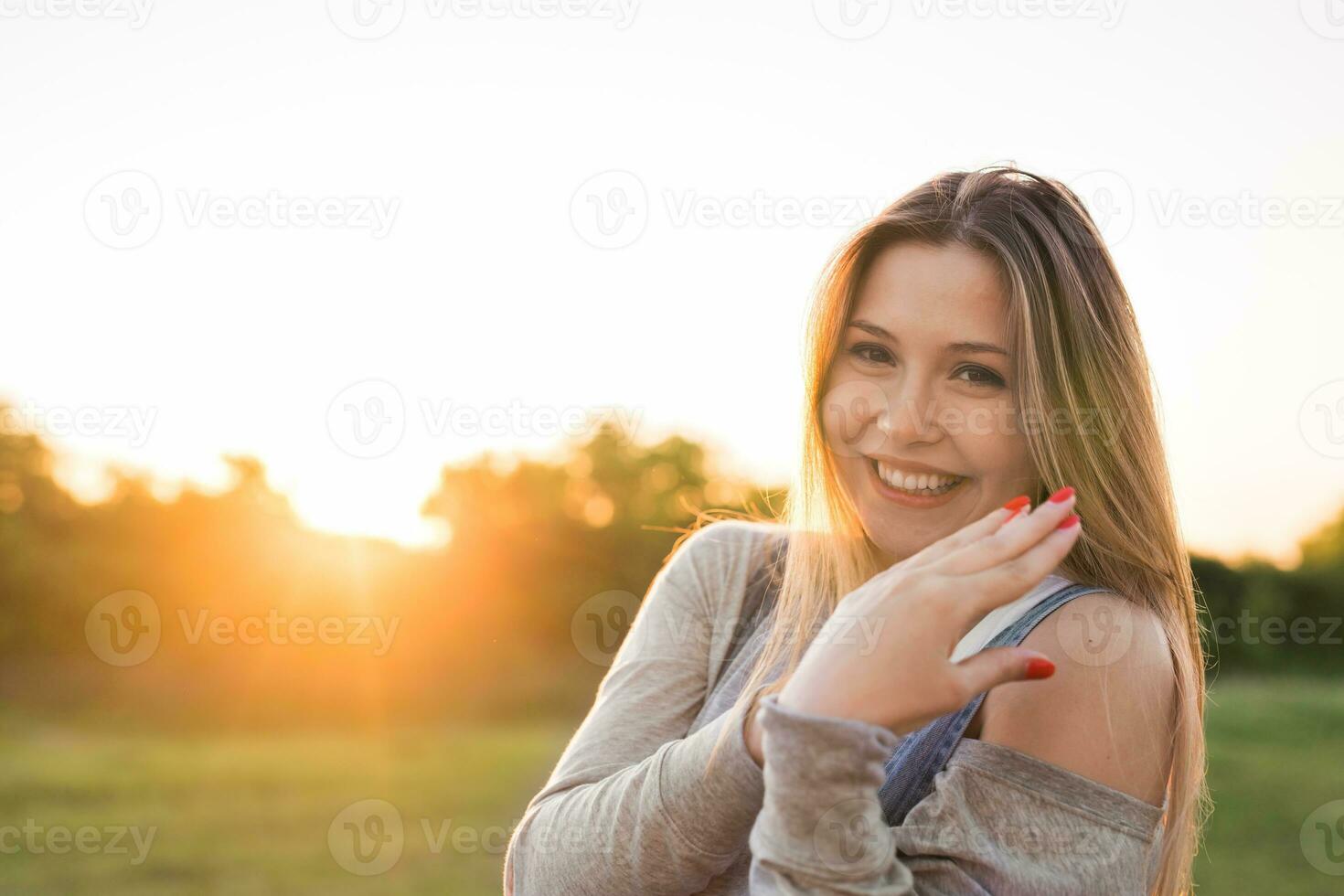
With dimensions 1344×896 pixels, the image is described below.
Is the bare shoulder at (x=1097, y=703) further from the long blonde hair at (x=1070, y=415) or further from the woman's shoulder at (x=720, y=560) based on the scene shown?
the woman's shoulder at (x=720, y=560)

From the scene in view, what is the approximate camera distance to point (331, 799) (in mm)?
8914

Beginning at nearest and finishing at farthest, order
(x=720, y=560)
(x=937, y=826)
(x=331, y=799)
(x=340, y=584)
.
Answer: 1. (x=937, y=826)
2. (x=720, y=560)
3. (x=331, y=799)
4. (x=340, y=584)

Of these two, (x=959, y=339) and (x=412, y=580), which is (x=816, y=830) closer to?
(x=959, y=339)

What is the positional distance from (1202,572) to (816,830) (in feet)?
37.3

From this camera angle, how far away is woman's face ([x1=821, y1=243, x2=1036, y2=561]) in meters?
2.00

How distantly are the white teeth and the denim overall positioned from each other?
1.09 feet

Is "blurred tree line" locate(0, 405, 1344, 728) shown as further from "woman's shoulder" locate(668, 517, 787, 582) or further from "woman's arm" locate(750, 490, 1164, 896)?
"woman's arm" locate(750, 490, 1164, 896)

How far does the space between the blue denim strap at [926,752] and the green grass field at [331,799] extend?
5.68m

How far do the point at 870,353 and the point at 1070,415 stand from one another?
1.28ft

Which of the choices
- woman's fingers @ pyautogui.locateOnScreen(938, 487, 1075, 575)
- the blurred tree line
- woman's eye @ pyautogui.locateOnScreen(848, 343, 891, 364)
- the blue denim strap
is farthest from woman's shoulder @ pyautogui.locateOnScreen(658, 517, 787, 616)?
the blurred tree line

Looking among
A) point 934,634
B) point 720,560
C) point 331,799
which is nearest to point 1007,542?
point 934,634

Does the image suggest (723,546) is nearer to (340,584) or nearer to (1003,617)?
(1003,617)

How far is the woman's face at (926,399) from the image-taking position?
200 centimetres

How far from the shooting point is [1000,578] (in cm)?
149
